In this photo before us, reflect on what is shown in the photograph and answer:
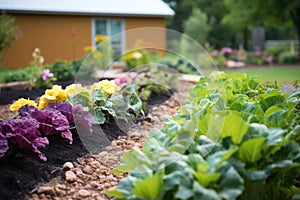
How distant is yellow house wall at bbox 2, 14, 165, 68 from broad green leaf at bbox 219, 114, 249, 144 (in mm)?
10404

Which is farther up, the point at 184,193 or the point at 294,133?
the point at 294,133

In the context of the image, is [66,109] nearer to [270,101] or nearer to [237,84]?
[270,101]

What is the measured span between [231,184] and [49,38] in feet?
35.8

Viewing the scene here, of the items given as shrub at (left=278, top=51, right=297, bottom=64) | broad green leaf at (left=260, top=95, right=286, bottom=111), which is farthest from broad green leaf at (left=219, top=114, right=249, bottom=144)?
shrub at (left=278, top=51, right=297, bottom=64)

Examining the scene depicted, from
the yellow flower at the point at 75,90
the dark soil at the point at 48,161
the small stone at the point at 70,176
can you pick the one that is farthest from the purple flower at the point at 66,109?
the small stone at the point at 70,176

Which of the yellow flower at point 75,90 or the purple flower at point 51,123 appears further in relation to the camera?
the yellow flower at point 75,90

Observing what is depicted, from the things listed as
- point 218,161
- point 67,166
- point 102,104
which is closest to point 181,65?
point 102,104

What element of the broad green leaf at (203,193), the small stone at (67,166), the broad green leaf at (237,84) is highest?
the broad green leaf at (203,193)

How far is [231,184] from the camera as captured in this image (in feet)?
5.95

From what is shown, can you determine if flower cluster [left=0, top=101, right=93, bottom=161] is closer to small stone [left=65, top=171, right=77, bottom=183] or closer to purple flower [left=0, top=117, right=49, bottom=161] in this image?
purple flower [left=0, top=117, right=49, bottom=161]

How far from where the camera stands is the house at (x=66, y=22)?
11.5 meters

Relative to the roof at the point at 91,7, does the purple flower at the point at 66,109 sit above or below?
below

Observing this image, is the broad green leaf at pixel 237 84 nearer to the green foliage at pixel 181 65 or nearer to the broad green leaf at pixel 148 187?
the broad green leaf at pixel 148 187

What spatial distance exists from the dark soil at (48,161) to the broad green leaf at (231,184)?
45.8 inches
